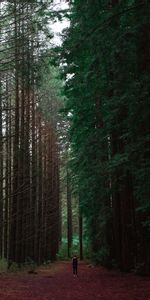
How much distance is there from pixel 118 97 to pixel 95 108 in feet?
23.0

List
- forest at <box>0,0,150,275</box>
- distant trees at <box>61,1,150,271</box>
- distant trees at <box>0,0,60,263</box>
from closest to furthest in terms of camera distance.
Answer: distant trees at <box>61,1,150,271</box>
forest at <box>0,0,150,275</box>
distant trees at <box>0,0,60,263</box>

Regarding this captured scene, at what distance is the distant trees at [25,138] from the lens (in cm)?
1663

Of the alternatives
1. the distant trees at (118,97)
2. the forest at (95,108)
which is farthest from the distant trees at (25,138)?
the distant trees at (118,97)

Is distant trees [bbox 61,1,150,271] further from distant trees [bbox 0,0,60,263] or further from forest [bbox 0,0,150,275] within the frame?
distant trees [bbox 0,0,60,263]

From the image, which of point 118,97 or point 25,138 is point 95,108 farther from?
point 118,97

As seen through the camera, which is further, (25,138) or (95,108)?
(25,138)

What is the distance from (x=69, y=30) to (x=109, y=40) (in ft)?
19.0

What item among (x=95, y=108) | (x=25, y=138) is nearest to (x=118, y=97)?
(x=95, y=108)

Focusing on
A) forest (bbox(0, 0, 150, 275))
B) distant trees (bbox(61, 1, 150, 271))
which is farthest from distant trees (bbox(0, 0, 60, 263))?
distant trees (bbox(61, 1, 150, 271))

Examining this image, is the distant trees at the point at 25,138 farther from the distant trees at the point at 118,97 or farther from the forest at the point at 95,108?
the distant trees at the point at 118,97

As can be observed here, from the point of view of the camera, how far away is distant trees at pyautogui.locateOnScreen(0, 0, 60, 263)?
16.6 metres

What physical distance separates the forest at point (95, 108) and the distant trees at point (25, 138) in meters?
0.10

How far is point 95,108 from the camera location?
20688 mm

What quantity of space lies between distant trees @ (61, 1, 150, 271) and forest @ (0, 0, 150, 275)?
0.03m
